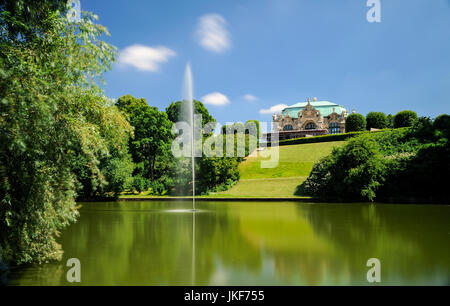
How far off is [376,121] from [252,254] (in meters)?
59.0

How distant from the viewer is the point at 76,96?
7723 millimetres

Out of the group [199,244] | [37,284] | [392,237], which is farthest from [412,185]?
[37,284]

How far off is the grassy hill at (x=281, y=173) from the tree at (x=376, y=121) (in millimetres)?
18307

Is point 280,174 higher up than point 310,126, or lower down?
lower down

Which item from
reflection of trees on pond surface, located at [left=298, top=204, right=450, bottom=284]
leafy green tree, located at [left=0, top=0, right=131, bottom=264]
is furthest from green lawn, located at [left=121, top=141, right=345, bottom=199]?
leafy green tree, located at [left=0, top=0, right=131, bottom=264]

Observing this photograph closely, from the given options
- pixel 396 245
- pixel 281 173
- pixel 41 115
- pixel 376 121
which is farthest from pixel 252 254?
pixel 376 121

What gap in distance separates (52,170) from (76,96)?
1825 millimetres

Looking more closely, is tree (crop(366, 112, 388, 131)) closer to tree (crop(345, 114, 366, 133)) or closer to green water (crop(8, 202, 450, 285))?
tree (crop(345, 114, 366, 133))

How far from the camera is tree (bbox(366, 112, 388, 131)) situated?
5956 cm

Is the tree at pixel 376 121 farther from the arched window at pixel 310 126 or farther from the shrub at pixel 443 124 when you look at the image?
the shrub at pixel 443 124

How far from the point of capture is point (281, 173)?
35.3 m

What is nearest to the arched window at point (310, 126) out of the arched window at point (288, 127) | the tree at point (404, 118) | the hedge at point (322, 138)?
the arched window at point (288, 127)

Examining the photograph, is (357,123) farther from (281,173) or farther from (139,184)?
(139,184)

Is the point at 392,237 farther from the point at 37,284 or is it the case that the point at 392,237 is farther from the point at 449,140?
the point at 449,140
